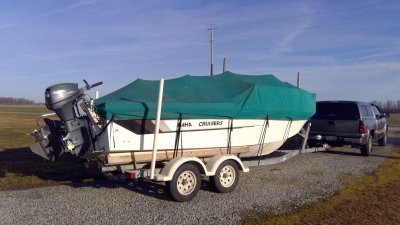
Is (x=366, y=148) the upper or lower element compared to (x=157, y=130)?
lower

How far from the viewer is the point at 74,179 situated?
1009 centimetres

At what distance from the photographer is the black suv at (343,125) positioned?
13688mm

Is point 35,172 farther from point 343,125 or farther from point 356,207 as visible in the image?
point 343,125

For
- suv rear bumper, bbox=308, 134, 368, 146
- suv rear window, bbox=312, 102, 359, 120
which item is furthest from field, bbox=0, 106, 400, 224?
suv rear window, bbox=312, 102, 359, 120

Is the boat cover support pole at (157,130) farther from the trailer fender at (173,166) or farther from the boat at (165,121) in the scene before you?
the boat at (165,121)

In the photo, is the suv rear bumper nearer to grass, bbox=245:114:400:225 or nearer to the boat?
grass, bbox=245:114:400:225

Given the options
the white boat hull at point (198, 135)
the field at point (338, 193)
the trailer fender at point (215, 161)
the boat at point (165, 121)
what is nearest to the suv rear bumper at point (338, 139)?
the field at point (338, 193)

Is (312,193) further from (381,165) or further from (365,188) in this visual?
(381,165)

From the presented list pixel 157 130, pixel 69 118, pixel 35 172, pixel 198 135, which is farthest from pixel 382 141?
pixel 69 118

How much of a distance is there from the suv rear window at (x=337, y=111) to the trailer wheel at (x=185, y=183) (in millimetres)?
7885

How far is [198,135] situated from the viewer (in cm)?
821

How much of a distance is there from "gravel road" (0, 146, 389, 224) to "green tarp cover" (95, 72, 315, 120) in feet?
5.30

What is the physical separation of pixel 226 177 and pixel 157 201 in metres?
1.58

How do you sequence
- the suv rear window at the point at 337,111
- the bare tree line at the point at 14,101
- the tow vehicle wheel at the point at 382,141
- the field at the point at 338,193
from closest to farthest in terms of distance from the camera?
the field at the point at 338,193, the suv rear window at the point at 337,111, the tow vehicle wheel at the point at 382,141, the bare tree line at the point at 14,101
